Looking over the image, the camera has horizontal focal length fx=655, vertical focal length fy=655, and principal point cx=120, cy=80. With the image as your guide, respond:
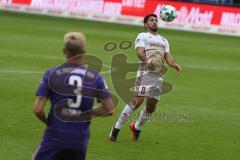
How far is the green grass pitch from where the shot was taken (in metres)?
11.4

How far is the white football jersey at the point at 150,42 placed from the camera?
38.8ft

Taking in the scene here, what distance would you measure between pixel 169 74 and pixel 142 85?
9745 mm

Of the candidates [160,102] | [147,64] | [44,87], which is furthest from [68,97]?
[160,102]

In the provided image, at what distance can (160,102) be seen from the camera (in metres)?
16.4

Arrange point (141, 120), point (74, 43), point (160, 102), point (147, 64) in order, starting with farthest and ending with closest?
1. point (160, 102)
2. point (141, 120)
3. point (147, 64)
4. point (74, 43)

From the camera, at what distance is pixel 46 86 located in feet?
23.3

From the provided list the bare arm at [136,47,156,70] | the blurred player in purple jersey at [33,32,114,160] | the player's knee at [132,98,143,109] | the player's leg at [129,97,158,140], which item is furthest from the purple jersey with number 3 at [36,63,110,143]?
the player's leg at [129,97,158,140]

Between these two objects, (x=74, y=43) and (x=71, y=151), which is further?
(x=71, y=151)

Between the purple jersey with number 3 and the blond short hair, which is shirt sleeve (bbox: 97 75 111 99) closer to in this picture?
the purple jersey with number 3

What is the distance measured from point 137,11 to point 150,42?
25.4 m

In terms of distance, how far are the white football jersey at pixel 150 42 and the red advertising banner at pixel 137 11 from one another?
22684 millimetres

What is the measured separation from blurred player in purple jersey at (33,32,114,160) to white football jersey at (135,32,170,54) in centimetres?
466

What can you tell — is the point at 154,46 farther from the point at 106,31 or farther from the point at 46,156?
the point at 106,31

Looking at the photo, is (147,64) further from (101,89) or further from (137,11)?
(137,11)
